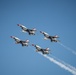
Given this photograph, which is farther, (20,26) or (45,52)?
(20,26)

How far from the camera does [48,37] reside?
132875 mm

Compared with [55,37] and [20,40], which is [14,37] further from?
[55,37]

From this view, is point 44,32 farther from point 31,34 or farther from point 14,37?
point 14,37

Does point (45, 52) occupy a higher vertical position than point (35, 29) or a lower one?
lower

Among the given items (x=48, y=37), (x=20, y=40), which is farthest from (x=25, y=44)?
(x=48, y=37)

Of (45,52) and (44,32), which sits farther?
(44,32)

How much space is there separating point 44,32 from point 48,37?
4.62 metres

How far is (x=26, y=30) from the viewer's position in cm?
13488

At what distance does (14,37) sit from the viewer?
134m

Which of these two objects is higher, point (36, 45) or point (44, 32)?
point (44, 32)

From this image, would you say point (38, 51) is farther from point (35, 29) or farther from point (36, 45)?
point (35, 29)

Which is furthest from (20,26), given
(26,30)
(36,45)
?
(36,45)

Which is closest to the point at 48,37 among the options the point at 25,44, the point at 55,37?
the point at 55,37

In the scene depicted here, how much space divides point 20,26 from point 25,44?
1280 centimetres
